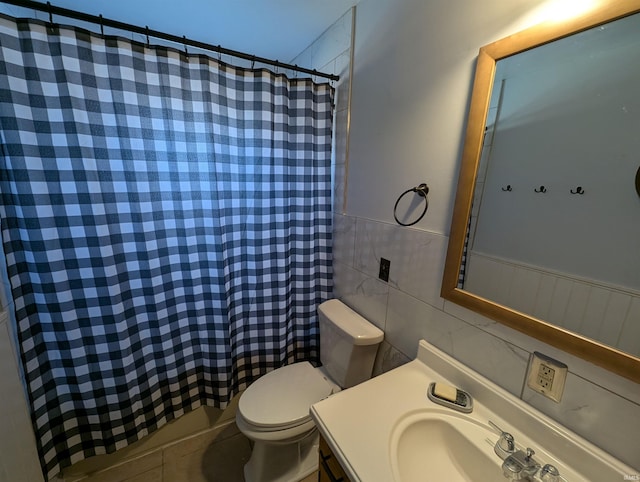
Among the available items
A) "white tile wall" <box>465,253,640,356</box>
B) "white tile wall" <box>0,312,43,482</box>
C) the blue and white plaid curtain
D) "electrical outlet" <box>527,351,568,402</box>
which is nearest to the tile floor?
the blue and white plaid curtain

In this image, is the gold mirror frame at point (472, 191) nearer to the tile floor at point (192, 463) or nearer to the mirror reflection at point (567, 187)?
the mirror reflection at point (567, 187)

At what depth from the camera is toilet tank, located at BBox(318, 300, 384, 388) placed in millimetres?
1227

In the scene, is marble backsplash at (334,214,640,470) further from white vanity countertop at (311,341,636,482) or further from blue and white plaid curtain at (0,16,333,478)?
blue and white plaid curtain at (0,16,333,478)

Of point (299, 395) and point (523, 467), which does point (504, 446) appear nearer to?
point (523, 467)

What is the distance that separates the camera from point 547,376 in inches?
27.3

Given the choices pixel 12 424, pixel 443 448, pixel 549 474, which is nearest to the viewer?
pixel 549 474

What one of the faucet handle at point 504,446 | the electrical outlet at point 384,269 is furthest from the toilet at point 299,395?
the faucet handle at point 504,446

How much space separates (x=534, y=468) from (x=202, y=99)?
1717 mm

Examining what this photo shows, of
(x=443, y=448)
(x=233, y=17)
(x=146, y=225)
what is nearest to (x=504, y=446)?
(x=443, y=448)

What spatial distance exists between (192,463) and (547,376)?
5.88 feet

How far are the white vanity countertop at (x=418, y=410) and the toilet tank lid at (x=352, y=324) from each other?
0.24 m

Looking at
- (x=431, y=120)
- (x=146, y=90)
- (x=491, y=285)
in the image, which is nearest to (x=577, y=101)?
(x=431, y=120)

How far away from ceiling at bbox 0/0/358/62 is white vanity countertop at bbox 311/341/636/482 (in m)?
1.68

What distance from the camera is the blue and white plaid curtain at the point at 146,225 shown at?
0.95m
